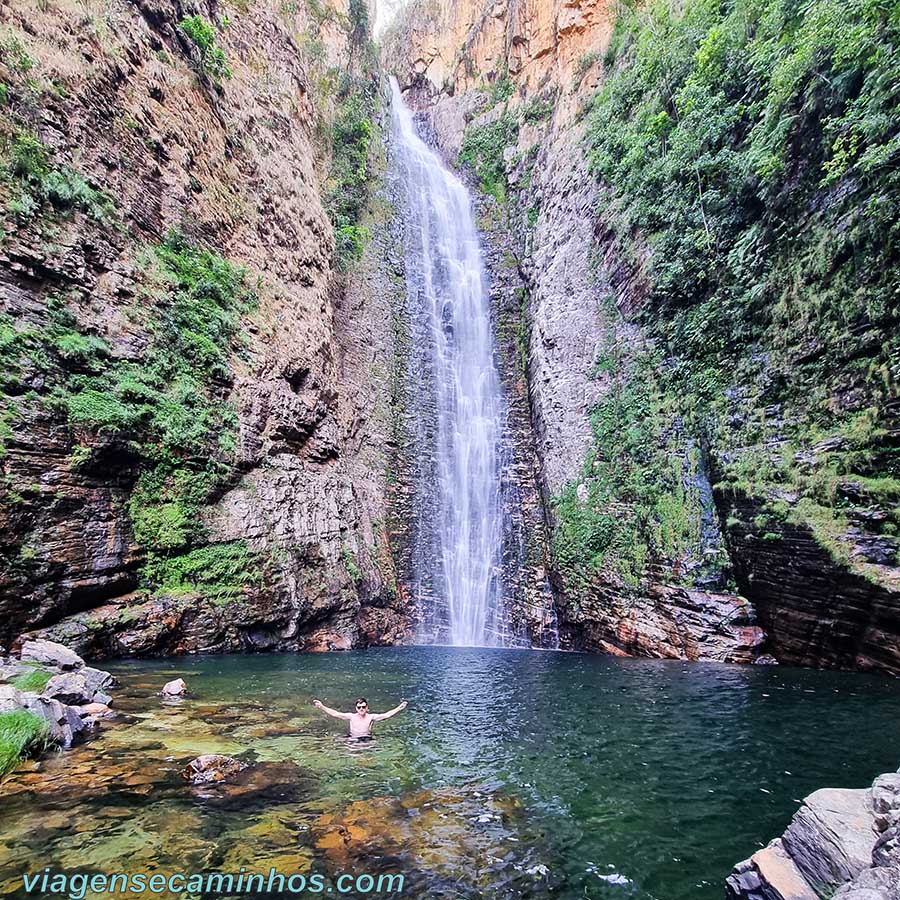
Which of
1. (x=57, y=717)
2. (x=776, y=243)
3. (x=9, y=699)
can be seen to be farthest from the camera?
(x=776, y=243)

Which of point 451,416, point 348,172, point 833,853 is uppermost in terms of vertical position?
point 348,172

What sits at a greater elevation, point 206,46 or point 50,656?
point 206,46

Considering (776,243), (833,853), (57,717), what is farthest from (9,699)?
(776,243)

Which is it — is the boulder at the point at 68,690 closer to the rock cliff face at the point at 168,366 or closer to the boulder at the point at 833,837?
the rock cliff face at the point at 168,366

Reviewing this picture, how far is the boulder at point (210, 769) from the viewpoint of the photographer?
482cm

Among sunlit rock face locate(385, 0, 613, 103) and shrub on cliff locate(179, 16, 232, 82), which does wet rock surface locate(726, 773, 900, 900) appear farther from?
sunlit rock face locate(385, 0, 613, 103)

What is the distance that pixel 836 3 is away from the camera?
1055 cm

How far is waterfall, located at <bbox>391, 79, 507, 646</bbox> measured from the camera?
18719 mm

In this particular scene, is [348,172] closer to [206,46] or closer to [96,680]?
[206,46]

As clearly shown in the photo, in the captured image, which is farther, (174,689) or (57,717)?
(174,689)

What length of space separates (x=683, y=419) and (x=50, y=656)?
1521 centimetres

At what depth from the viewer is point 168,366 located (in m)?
13.5

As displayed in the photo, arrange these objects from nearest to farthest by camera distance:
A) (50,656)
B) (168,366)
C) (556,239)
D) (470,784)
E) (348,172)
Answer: (470,784)
(50,656)
(168,366)
(556,239)
(348,172)

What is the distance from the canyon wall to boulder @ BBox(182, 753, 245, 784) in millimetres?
10487
